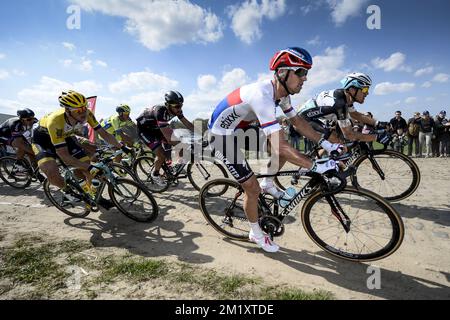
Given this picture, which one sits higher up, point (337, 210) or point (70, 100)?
point (70, 100)

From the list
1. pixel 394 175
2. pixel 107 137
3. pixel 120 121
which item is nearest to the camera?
pixel 107 137

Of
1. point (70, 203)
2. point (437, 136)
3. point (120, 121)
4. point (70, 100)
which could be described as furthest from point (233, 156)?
point (437, 136)

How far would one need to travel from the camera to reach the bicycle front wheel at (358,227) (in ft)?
10.7

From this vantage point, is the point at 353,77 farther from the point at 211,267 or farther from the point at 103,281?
the point at 103,281

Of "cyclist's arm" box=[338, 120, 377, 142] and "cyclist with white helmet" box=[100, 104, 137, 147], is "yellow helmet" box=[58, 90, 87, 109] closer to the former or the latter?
"cyclist with white helmet" box=[100, 104, 137, 147]

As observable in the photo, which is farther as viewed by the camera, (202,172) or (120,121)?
(120,121)

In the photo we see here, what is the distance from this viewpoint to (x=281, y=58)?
3.52 meters

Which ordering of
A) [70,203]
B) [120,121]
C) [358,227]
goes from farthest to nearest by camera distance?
[120,121] < [70,203] < [358,227]

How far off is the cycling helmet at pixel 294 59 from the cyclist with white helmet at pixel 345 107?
2.29 metres

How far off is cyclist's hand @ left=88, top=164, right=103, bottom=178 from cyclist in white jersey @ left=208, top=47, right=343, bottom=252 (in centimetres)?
272

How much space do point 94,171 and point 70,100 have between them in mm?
1490

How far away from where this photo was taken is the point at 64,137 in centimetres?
508

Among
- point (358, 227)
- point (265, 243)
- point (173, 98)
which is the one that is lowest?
point (265, 243)

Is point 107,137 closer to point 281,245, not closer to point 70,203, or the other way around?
point 70,203
